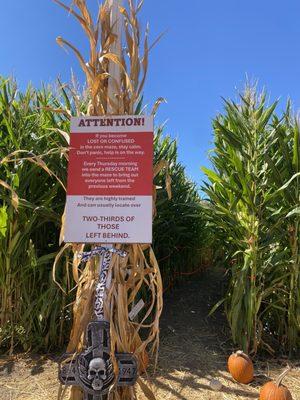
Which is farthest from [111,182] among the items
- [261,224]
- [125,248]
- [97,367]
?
[261,224]

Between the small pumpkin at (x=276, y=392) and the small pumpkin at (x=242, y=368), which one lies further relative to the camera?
the small pumpkin at (x=242, y=368)

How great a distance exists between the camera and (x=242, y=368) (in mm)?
2555

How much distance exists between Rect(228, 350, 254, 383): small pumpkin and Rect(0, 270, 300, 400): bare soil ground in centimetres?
5

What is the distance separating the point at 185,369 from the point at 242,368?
17.4 inches

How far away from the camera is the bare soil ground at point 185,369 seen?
96.5 inches

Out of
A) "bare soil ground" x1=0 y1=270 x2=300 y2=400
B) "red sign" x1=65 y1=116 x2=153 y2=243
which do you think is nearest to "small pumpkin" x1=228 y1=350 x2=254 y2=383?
"bare soil ground" x1=0 y1=270 x2=300 y2=400

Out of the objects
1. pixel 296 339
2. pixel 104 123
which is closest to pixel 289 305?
pixel 296 339

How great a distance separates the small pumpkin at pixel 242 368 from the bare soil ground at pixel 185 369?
0.05 metres

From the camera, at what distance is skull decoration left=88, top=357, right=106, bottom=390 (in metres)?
1.76

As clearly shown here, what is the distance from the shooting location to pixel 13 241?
2.76m

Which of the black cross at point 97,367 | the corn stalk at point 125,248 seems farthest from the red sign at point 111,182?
the black cross at point 97,367

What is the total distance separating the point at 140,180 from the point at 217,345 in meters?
1.97

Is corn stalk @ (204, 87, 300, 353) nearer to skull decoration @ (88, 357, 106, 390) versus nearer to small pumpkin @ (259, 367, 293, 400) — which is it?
small pumpkin @ (259, 367, 293, 400)

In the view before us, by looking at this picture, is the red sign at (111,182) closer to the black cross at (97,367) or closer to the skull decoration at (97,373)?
the black cross at (97,367)
